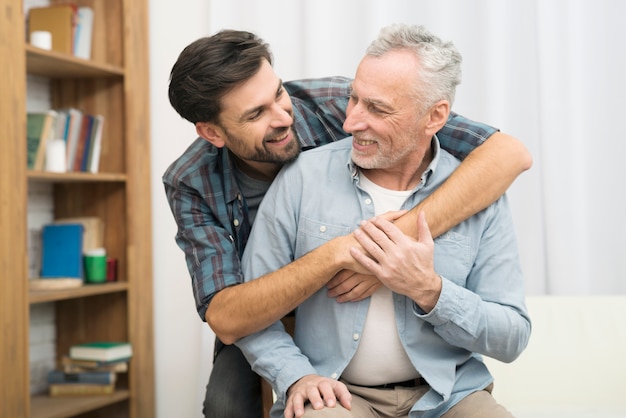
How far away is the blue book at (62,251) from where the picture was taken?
3188mm

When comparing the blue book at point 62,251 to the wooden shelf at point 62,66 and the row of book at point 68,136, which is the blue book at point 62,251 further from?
the wooden shelf at point 62,66

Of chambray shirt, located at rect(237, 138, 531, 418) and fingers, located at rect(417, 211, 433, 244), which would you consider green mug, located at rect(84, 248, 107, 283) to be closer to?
chambray shirt, located at rect(237, 138, 531, 418)

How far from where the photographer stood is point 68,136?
3180 millimetres

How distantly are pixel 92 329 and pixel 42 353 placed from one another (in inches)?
8.8

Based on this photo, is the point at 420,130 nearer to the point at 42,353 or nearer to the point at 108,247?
the point at 108,247

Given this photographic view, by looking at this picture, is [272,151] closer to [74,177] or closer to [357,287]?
[357,287]

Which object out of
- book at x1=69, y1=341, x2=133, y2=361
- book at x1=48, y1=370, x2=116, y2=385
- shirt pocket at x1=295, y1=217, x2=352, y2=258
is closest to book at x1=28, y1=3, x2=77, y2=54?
book at x1=69, y1=341, x2=133, y2=361

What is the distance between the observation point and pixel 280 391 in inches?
64.1

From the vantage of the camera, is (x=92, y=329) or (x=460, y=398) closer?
(x=460, y=398)

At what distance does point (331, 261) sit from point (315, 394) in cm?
27

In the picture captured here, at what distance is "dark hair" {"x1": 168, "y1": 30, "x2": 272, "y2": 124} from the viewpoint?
1.84 m

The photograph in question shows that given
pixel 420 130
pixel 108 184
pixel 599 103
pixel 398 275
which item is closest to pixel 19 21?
pixel 108 184

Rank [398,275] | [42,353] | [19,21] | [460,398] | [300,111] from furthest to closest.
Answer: [42,353], [19,21], [300,111], [460,398], [398,275]

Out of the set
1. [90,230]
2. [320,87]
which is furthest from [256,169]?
[90,230]
